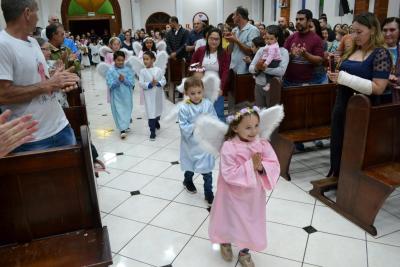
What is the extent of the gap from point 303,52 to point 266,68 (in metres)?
0.48

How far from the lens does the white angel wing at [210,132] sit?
1.99 meters

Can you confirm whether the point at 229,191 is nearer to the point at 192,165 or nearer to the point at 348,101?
the point at 192,165

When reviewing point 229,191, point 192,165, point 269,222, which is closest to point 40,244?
point 229,191

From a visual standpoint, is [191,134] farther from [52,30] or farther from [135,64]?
[135,64]

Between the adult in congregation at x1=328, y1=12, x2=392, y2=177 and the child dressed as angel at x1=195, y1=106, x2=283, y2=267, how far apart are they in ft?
3.11

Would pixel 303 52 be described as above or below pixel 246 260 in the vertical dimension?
above

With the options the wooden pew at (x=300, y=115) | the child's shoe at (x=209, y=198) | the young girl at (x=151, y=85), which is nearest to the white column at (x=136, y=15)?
the young girl at (x=151, y=85)

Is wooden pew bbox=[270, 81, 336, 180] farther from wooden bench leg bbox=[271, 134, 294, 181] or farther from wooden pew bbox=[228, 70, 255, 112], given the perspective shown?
wooden pew bbox=[228, 70, 255, 112]

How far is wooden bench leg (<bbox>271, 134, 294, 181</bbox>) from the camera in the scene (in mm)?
3406

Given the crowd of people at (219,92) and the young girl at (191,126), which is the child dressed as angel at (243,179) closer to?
the crowd of people at (219,92)

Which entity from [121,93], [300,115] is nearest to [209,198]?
[300,115]

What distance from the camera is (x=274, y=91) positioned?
11.9 feet

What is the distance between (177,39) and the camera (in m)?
6.85

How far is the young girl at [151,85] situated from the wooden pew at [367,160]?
2772 millimetres
